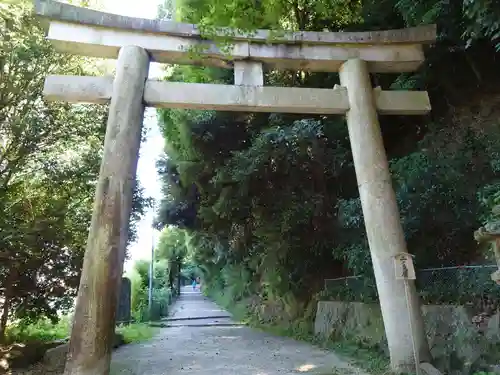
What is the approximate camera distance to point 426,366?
5.40 metres

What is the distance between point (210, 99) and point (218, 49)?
3.29 feet

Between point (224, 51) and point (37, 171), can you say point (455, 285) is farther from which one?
point (37, 171)

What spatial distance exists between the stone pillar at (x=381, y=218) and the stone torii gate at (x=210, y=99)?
0.02 meters

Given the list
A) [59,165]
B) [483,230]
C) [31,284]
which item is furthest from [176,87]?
[31,284]

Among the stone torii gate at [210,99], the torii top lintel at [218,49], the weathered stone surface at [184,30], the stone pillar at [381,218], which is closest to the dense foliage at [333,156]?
the weathered stone surface at [184,30]

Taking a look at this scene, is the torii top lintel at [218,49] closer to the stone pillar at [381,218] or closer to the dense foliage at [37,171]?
the stone pillar at [381,218]

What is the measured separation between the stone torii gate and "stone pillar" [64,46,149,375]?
0.01 m

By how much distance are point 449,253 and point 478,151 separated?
2127 mm

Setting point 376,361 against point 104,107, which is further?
point 104,107

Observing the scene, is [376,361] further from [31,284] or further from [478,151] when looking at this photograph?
[31,284]

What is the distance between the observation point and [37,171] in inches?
356

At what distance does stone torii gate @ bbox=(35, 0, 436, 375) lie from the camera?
18.1 ft

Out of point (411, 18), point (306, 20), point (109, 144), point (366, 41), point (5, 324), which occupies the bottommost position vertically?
point (5, 324)

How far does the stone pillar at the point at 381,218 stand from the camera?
18.7ft
